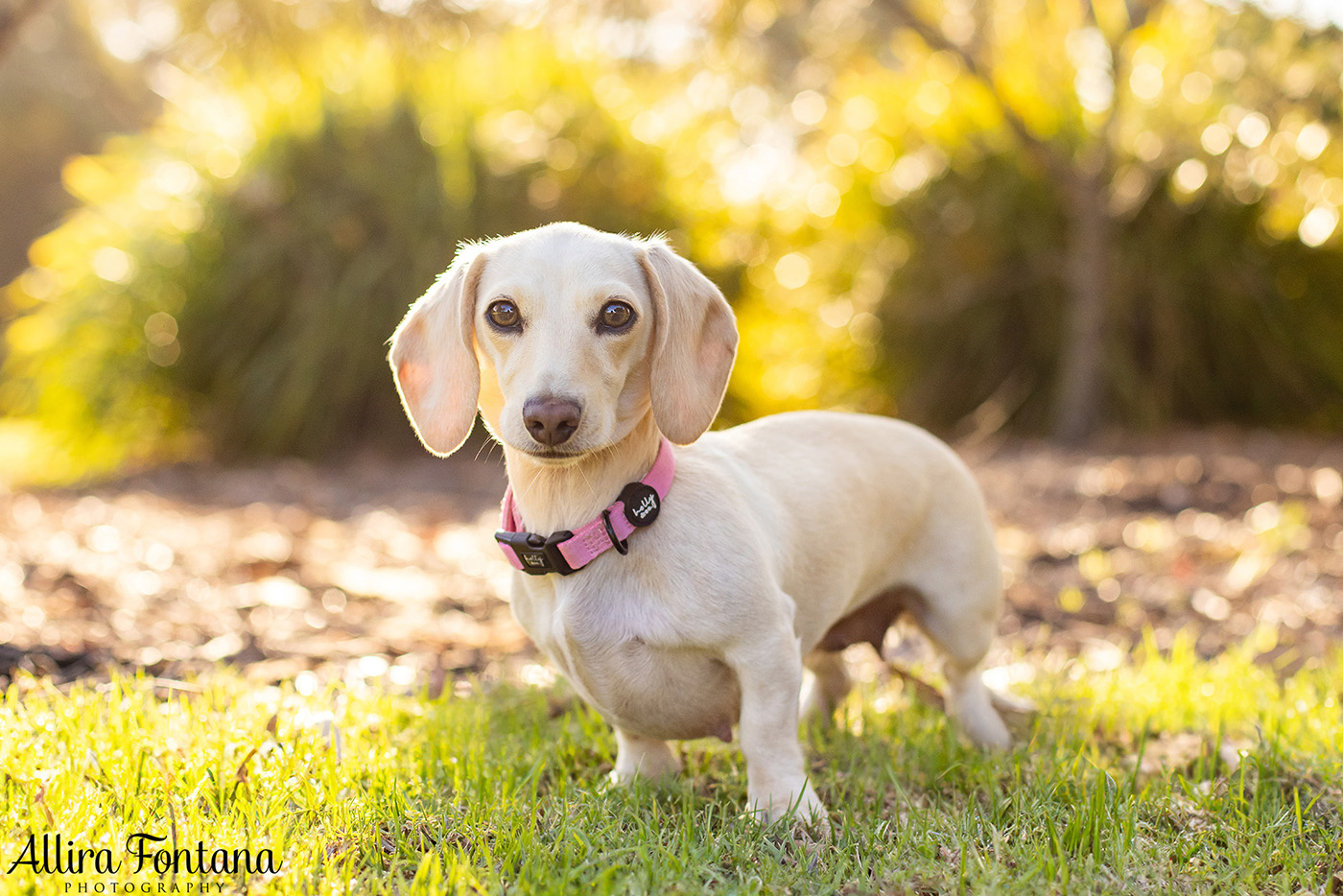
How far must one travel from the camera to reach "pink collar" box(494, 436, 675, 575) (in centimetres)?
217

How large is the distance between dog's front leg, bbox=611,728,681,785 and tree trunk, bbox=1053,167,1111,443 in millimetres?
5669

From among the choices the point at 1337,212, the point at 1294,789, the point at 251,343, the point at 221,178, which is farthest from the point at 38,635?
the point at 1337,212

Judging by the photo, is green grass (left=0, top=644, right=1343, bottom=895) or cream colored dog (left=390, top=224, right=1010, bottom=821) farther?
cream colored dog (left=390, top=224, right=1010, bottom=821)

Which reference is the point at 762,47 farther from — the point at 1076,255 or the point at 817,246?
the point at 1076,255

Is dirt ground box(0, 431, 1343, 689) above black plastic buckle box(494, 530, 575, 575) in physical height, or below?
below

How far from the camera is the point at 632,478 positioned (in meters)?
2.23

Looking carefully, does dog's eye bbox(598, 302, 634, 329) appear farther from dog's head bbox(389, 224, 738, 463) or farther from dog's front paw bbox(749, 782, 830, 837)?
dog's front paw bbox(749, 782, 830, 837)

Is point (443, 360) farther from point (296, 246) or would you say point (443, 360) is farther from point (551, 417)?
point (296, 246)

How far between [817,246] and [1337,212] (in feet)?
12.0

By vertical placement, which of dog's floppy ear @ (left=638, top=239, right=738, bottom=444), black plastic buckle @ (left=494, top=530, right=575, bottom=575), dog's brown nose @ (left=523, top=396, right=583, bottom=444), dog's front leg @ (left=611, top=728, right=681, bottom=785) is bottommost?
dog's front leg @ (left=611, top=728, right=681, bottom=785)

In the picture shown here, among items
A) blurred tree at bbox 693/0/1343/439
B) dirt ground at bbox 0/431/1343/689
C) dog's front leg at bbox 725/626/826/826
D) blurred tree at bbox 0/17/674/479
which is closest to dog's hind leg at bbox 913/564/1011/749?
dog's front leg at bbox 725/626/826/826

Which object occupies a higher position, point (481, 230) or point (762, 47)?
point (762, 47)

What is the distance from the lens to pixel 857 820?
2.24 metres

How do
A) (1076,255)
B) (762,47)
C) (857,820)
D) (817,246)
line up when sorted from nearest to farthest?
(857,820), (1076,255), (817,246), (762,47)
